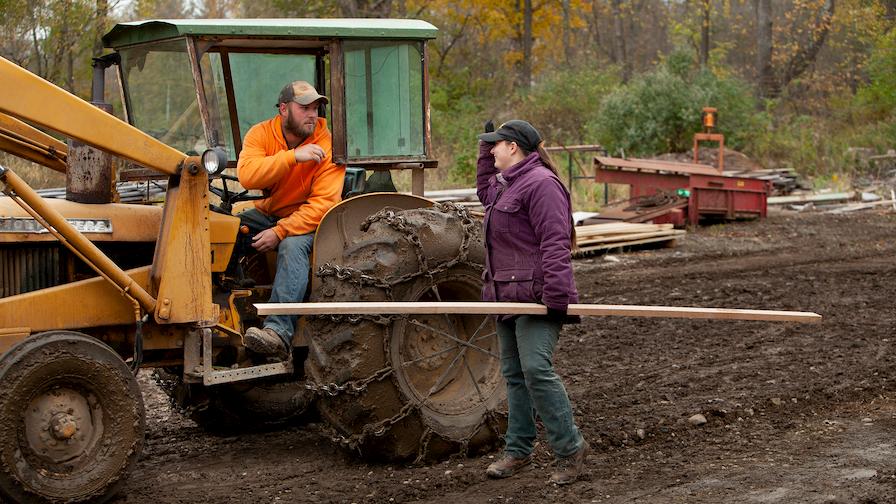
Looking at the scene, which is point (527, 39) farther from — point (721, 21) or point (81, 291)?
point (81, 291)

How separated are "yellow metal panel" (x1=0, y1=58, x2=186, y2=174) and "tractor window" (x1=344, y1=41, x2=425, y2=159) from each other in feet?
3.95

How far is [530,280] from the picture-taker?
5.57m

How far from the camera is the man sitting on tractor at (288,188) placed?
19.9 ft

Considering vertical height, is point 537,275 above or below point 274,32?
below

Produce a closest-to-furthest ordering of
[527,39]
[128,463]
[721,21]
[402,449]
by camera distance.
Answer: [128,463] < [402,449] < [527,39] < [721,21]

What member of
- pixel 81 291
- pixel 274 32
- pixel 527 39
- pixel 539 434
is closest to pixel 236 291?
pixel 81 291

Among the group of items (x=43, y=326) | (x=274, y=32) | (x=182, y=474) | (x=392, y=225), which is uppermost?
(x=274, y=32)

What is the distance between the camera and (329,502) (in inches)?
213

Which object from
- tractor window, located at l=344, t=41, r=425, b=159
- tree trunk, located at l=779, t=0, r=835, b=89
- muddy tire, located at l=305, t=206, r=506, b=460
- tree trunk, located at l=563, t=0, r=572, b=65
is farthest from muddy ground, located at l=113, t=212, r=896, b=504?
tree trunk, located at l=563, t=0, r=572, b=65

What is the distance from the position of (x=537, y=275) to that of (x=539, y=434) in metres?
1.34

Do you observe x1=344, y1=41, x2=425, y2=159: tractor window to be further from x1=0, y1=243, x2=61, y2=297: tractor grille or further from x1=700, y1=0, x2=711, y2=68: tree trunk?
x1=700, y1=0, x2=711, y2=68: tree trunk

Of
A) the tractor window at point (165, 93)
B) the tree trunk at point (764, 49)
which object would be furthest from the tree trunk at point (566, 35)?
the tractor window at point (165, 93)

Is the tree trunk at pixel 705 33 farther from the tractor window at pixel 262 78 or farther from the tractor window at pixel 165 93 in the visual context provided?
the tractor window at pixel 165 93

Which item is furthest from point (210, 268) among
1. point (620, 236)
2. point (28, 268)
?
point (620, 236)
